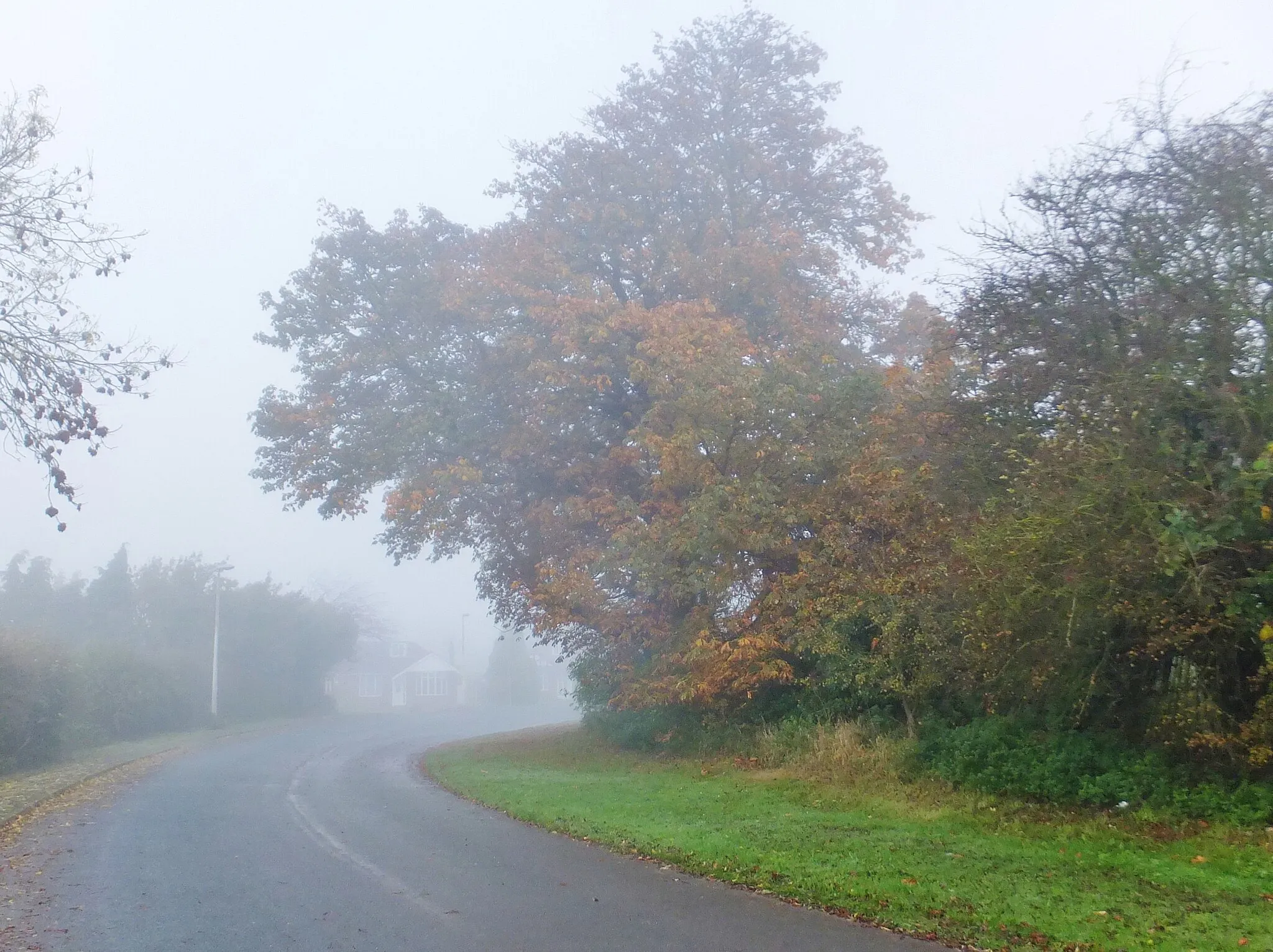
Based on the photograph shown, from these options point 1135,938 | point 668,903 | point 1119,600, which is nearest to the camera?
point 1135,938

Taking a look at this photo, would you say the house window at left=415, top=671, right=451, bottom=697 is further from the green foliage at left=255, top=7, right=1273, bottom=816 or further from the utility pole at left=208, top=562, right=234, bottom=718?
the green foliage at left=255, top=7, right=1273, bottom=816

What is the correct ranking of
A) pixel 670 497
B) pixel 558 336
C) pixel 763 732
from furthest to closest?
1. pixel 558 336
2. pixel 670 497
3. pixel 763 732

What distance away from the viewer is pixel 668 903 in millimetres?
8781

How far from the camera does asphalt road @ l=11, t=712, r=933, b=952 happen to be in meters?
7.78

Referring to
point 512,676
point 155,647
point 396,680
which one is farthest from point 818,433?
point 396,680

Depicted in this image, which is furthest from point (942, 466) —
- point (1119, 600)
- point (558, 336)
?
point (558, 336)

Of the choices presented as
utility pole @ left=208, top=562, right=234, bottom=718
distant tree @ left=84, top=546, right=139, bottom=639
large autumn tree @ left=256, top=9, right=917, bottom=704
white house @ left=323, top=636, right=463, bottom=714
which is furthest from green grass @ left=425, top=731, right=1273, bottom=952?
white house @ left=323, top=636, right=463, bottom=714

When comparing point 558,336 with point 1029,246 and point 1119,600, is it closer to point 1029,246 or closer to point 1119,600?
point 1029,246

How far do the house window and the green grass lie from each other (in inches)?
3427

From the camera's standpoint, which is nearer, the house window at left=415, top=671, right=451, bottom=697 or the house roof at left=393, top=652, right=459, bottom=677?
the house window at left=415, top=671, right=451, bottom=697

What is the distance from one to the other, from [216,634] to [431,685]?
5643 centimetres

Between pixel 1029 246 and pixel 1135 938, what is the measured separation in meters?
8.53

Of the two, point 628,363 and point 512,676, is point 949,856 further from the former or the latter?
point 512,676

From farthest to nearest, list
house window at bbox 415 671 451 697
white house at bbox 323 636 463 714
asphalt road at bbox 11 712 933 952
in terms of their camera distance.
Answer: house window at bbox 415 671 451 697
white house at bbox 323 636 463 714
asphalt road at bbox 11 712 933 952
